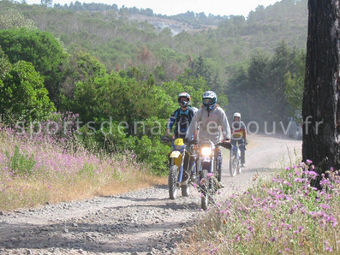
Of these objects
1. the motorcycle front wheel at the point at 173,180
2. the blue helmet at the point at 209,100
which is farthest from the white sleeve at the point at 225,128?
the motorcycle front wheel at the point at 173,180

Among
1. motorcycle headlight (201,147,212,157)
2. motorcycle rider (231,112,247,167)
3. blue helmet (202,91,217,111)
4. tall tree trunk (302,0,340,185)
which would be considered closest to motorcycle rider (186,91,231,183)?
→ blue helmet (202,91,217,111)

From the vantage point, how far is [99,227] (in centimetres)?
661

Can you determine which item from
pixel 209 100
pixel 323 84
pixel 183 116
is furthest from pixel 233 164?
pixel 323 84

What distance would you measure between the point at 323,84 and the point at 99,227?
3757 mm

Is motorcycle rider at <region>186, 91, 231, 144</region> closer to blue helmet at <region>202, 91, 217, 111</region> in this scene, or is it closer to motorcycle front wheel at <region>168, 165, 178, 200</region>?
blue helmet at <region>202, 91, 217, 111</region>

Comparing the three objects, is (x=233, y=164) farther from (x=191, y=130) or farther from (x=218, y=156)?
(x=191, y=130)

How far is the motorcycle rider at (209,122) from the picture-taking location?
862 centimetres

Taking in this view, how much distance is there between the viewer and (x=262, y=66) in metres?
59.5

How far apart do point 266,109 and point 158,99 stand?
45.1 meters

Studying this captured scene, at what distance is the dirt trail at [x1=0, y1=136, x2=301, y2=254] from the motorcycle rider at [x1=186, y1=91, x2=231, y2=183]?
1365 millimetres

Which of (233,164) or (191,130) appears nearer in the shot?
(191,130)

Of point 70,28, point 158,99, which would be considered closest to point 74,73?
point 158,99

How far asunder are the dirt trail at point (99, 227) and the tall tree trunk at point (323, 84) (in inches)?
29.4

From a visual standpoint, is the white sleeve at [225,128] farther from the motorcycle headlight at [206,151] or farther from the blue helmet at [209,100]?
the motorcycle headlight at [206,151]
